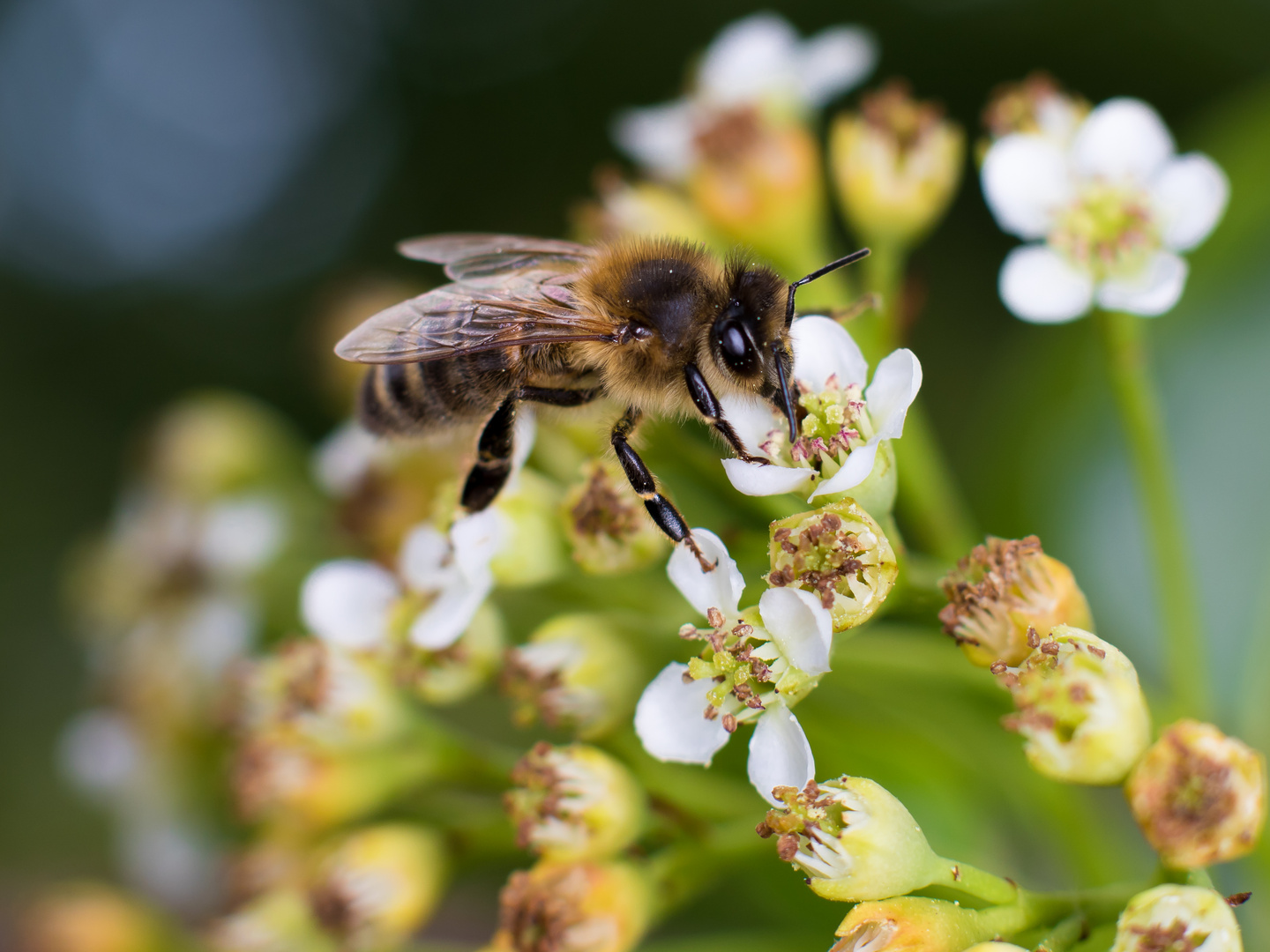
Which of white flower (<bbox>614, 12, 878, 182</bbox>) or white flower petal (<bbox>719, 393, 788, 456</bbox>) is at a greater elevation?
white flower (<bbox>614, 12, 878, 182</bbox>)

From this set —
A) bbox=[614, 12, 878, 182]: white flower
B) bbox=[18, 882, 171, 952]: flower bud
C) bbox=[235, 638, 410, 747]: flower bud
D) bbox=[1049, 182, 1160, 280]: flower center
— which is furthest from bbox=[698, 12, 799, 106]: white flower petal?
bbox=[18, 882, 171, 952]: flower bud

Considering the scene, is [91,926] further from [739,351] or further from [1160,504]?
[1160,504]

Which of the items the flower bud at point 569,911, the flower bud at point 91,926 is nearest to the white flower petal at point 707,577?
the flower bud at point 569,911

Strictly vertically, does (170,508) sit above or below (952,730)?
above

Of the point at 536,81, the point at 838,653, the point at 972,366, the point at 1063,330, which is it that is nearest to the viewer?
the point at 838,653

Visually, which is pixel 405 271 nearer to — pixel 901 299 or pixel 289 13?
pixel 289 13

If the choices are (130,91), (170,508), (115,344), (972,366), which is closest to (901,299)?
(170,508)

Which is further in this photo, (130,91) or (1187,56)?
(130,91)

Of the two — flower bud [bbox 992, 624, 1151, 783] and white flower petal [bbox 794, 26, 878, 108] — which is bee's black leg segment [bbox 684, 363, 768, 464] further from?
white flower petal [bbox 794, 26, 878, 108]
